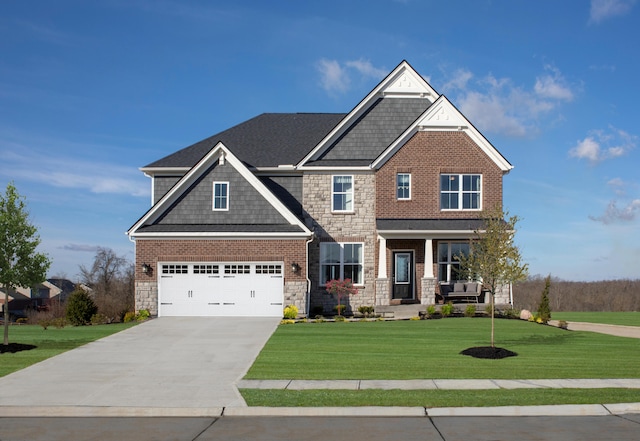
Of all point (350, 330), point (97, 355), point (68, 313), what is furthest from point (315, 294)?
point (97, 355)

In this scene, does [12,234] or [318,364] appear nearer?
[318,364]

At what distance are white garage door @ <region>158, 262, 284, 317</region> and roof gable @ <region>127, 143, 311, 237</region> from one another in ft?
5.80

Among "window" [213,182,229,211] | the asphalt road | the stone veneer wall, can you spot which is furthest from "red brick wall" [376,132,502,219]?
the asphalt road

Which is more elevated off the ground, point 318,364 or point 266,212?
point 266,212

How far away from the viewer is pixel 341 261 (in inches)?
1203

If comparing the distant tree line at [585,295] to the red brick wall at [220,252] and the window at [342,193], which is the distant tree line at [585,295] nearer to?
the window at [342,193]

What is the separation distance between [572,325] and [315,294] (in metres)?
11.0

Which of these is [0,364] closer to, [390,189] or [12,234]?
Answer: [12,234]

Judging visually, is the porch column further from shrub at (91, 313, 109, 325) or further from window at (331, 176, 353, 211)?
shrub at (91, 313, 109, 325)

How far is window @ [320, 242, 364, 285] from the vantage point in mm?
30438

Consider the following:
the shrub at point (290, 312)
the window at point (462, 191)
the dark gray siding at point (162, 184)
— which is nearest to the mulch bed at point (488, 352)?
the shrub at point (290, 312)

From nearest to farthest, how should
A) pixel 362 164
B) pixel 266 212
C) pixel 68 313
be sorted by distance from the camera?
pixel 68 313
pixel 266 212
pixel 362 164

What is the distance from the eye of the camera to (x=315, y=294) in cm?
3017

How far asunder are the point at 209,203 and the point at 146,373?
13.6 m
